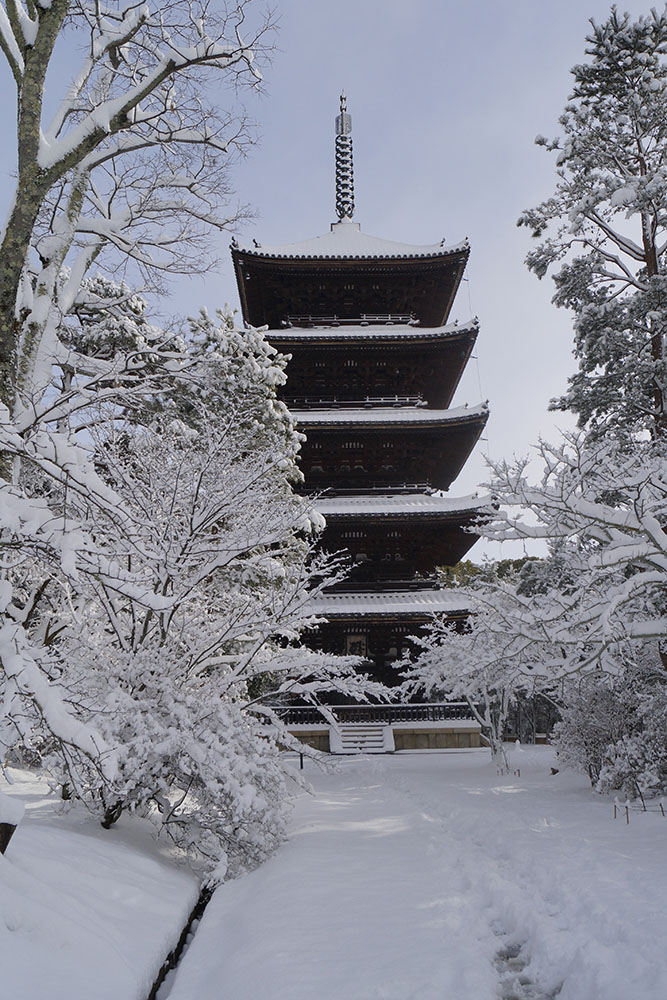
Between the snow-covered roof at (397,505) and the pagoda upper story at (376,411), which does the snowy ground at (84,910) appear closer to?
the pagoda upper story at (376,411)

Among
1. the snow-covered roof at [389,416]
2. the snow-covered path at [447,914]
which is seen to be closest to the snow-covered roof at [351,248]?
the snow-covered roof at [389,416]

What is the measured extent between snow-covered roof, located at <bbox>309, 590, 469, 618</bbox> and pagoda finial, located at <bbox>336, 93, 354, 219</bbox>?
69.2 ft

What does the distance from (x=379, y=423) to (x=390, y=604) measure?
581 centimetres

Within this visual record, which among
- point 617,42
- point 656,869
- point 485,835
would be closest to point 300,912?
point 656,869

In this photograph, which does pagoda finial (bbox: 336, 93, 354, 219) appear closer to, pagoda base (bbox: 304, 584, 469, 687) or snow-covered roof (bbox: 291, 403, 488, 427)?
snow-covered roof (bbox: 291, 403, 488, 427)

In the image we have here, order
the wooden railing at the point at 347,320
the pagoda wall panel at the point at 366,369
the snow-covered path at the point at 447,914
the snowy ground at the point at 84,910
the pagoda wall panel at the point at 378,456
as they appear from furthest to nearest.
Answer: the wooden railing at the point at 347,320, the pagoda wall panel at the point at 366,369, the pagoda wall panel at the point at 378,456, the snow-covered path at the point at 447,914, the snowy ground at the point at 84,910

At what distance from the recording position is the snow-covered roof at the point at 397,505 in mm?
21391

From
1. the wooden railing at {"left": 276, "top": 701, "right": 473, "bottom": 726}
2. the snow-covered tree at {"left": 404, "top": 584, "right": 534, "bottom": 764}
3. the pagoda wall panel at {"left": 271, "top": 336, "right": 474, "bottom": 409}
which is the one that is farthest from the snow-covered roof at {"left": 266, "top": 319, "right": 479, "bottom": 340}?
the wooden railing at {"left": 276, "top": 701, "right": 473, "bottom": 726}

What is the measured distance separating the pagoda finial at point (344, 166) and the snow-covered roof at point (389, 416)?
50.9 feet

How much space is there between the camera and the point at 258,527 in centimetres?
868

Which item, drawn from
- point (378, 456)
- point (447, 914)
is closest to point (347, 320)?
point (378, 456)

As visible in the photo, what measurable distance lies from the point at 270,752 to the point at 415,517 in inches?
558

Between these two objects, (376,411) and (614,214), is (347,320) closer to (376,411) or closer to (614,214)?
(376,411)

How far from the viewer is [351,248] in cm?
2638
